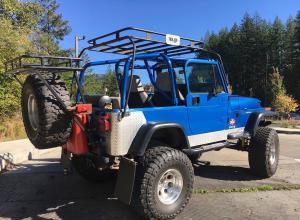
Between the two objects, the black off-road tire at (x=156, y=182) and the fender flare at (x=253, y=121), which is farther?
the fender flare at (x=253, y=121)

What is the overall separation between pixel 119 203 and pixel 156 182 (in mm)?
1023

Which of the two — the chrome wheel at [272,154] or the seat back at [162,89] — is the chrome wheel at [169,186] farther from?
the chrome wheel at [272,154]

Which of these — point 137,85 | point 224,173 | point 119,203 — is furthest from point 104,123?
point 224,173

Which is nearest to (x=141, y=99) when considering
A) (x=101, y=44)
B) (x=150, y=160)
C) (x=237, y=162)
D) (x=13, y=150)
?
(x=101, y=44)

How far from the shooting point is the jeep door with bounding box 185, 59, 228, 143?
584cm

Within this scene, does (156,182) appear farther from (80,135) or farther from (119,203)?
(80,135)

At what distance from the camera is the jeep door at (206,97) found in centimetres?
584

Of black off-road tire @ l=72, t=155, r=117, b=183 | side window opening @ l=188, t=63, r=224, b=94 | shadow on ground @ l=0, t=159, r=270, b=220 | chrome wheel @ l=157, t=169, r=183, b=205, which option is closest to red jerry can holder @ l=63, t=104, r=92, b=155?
shadow on ground @ l=0, t=159, r=270, b=220

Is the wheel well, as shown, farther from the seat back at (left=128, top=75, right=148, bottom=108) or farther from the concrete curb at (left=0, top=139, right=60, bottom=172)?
the concrete curb at (left=0, top=139, right=60, bottom=172)

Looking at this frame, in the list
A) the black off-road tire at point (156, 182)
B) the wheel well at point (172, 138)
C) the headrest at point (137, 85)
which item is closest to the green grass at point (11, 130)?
the headrest at point (137, 85)

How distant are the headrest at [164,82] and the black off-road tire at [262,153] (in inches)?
83.3

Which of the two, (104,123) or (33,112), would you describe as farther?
(33,112)

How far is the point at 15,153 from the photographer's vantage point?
8.30 m

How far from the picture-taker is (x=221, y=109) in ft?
21.1
